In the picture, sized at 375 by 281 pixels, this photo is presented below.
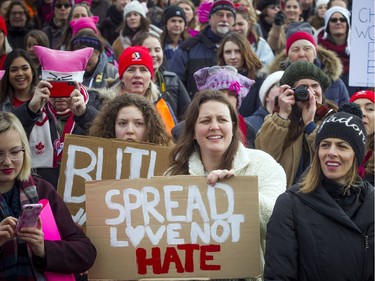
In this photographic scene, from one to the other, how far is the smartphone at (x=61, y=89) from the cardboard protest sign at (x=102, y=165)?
2.80 ft

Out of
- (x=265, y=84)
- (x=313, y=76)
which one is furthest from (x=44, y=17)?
(x=313, y=76)

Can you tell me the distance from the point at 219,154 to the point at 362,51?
201 centimetres

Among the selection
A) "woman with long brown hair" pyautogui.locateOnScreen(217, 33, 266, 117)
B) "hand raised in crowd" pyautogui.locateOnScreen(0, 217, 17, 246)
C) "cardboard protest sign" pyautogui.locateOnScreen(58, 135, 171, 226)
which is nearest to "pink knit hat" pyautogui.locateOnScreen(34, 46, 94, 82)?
"cardboard protest sign" pyautogui.locateOnScreen(58, 135, 171, 226)

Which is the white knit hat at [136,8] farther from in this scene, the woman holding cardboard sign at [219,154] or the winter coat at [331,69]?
the woman holding cardboard sign at [219,154]

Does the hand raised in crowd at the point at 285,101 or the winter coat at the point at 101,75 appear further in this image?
the winter coat at the point at 101,75

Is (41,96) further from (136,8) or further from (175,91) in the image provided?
(136,8)

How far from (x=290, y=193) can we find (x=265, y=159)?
0.45 metres

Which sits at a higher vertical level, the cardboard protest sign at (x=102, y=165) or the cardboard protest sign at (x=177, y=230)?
the cardboard protest sign at (x=102, y=165)

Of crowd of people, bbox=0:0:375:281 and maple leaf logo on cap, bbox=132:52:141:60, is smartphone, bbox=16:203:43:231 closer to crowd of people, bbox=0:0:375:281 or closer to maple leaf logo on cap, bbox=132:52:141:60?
crowd of people, bbox=0:0:375:281

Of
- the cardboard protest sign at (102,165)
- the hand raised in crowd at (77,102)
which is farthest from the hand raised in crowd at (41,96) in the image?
the cardboard protest sign at (102,165)

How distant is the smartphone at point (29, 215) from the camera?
502 cm

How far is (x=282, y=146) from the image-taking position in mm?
6684

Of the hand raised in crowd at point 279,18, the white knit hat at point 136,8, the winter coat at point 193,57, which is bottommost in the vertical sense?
the winter coat at point 193,57

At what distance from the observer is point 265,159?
18.5ft
